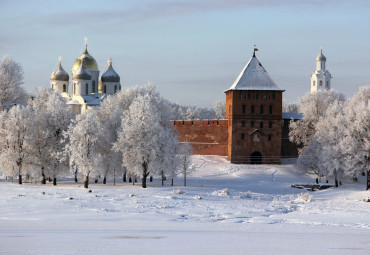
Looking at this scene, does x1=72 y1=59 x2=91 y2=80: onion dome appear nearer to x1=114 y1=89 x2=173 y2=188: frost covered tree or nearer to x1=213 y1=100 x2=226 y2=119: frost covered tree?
x1=114 y1=89 x2=173 y2=188: frost covered tree

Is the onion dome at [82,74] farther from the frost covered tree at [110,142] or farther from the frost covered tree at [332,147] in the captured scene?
the frost covered tree at [332,147]

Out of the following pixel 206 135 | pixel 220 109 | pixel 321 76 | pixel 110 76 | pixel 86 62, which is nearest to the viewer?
pixel 206 135

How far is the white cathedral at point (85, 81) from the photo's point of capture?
7819cm

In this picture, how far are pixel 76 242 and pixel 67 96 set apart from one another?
65020 millimetres

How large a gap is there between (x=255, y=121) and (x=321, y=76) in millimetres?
50298

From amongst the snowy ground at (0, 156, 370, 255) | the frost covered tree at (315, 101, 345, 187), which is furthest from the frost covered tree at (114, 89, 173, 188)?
the frost covered tree at (315, 101, 345, 187)

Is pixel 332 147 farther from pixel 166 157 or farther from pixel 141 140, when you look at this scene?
pixel 141 140

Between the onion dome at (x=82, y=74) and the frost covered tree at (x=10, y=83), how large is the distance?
22.3 m

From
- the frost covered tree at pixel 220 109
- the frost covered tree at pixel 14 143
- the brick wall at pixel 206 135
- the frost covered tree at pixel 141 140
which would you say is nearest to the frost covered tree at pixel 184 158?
the frost covered tree at pixel 141 140

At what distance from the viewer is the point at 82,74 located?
7825cm

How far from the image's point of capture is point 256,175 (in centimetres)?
4888

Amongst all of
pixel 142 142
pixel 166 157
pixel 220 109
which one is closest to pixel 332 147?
pixel 166 157

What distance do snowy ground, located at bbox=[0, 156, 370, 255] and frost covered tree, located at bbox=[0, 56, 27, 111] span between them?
62.4 ft

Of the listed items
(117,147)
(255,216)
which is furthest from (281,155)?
(255,216)
